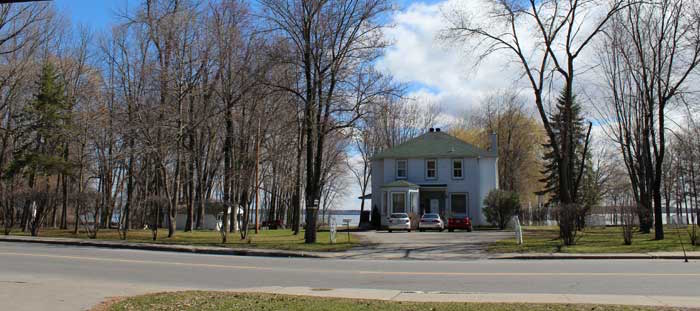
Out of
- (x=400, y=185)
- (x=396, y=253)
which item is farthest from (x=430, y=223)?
(x=396, y=253)

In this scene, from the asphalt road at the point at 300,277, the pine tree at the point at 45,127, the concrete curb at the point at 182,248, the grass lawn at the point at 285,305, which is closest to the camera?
the grass lawn at the point at 285,305

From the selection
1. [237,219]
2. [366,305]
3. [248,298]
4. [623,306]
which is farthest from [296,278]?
[237,219]

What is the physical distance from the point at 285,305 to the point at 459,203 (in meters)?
40.4

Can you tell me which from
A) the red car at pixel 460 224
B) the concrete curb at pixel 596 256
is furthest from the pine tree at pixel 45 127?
the concrete curb at pixel 596 256

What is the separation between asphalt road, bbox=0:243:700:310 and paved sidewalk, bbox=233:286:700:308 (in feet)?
2.86

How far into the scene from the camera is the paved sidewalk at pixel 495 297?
30.9 feet

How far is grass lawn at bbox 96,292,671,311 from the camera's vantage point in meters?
8.77

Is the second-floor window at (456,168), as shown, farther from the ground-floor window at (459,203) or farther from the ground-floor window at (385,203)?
the ground-floor window at (385,203)

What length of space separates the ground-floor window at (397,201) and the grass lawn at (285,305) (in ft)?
119

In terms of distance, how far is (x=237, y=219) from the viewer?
40500 mm

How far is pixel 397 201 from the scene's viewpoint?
46156 millimetres

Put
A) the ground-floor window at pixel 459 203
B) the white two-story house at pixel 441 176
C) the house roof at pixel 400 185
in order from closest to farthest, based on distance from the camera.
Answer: the house roof at pixel 400 185 → the white two-story house at pixel 441 176 → the ground-floor window at pixel 459 203

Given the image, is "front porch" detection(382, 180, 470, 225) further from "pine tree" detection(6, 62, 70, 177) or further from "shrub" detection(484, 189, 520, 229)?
"pine tree" detection(6, 62, 70, 177)

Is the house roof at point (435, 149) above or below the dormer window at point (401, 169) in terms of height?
above
